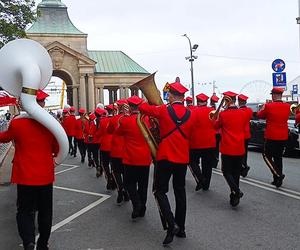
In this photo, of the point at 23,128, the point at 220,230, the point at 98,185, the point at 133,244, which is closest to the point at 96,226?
the point at 133,244

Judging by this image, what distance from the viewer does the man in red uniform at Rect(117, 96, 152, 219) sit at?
24.3ft

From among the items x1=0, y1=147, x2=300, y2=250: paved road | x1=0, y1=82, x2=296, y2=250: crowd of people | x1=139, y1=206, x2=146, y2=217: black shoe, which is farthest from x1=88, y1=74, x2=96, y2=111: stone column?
x1=139, y1=206, x2=146, y2=217: black shoe

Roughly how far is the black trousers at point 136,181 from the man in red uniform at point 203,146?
2.55 m

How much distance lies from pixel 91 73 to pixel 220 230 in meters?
57.5

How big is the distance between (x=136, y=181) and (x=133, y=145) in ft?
1.87

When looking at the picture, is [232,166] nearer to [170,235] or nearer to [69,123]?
[170,235]

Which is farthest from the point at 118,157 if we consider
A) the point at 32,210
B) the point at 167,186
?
the point at 32,210

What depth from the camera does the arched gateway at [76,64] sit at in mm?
61906

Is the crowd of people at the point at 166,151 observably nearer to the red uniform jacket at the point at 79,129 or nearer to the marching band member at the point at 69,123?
the red uniform jacket at the point at 79,129

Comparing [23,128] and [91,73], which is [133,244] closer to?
[23,128]

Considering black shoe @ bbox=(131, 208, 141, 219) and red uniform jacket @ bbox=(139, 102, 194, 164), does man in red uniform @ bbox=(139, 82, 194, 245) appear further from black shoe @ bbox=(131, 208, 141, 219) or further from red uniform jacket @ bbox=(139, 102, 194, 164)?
black shoe @ bbox=(131, 208, 141, 219)

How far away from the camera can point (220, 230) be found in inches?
263

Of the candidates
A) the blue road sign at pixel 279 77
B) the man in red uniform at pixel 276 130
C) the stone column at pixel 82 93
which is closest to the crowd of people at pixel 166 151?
the man in red uniform at pixel 276 130

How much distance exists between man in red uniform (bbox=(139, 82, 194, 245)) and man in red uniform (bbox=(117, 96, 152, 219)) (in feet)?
3.37
